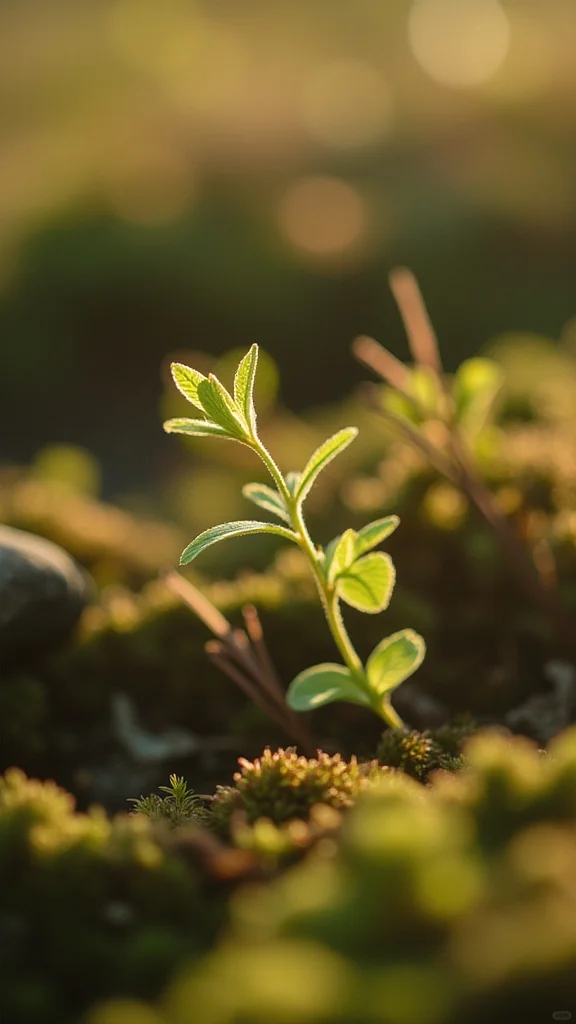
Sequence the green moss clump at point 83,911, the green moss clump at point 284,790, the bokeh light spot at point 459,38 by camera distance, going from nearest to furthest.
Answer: the green moss clump at point 83,911, the green moss clump at point 284,790, the bokeh light spot at point 459,38

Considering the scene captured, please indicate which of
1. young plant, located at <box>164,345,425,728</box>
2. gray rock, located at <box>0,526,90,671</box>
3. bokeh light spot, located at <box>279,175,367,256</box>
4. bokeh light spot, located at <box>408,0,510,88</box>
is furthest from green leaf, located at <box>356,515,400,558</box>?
bokeh light spot, located at <box>408,0,510,88</box>

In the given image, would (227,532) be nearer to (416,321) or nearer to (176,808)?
(176,808)

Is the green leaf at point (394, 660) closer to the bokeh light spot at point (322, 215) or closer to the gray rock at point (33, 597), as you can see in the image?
the gray rock at point (33, 597)

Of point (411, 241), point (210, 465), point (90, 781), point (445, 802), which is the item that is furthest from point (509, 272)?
point (445, 802)

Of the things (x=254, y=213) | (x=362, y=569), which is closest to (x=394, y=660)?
(x=362, y=569)

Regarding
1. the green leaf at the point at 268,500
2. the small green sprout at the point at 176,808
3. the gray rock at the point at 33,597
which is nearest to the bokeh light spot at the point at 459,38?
the gray rock at the point at 33,597

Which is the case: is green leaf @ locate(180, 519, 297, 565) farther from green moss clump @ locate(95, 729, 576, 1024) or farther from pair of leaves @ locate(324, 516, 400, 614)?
green moss clump @ locate(95, 729, 576, 1024)

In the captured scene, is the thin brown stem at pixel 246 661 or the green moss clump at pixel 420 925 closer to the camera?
the green moss clump at pixel 420 925
